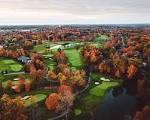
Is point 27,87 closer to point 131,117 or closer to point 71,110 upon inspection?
point 71,110

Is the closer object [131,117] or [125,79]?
[131,117]

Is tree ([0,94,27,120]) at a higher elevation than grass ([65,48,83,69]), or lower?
higher

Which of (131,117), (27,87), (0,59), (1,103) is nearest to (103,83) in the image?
(27,87)

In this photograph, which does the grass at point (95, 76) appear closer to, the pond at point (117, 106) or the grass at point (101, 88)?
the grass at point (101, 88)

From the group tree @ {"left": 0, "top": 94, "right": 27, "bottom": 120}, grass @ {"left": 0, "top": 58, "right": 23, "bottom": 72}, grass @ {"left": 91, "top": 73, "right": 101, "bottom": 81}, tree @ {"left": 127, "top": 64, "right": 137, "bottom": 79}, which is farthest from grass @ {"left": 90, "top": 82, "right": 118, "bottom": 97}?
grass @ {"left": 0, "top": 58, "right": 23, "bottom": 72}

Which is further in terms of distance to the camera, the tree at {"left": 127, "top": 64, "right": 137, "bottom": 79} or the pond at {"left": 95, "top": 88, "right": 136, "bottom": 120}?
the tree at {"left": 127, "top": 64, "right": 137, "bottom": 79}

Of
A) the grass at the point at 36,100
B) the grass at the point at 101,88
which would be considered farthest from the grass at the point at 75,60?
the grass at the point at 36,100

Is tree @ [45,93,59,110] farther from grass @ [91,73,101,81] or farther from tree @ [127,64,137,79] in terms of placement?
tree @ [127,64,137,79]
